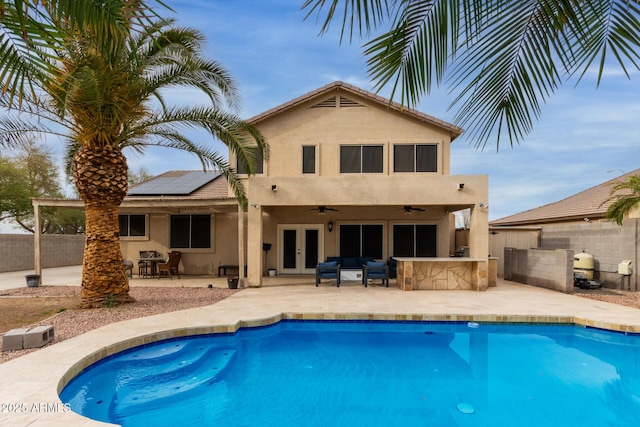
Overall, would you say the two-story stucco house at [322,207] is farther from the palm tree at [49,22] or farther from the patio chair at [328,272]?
the palm tree at [49,22]

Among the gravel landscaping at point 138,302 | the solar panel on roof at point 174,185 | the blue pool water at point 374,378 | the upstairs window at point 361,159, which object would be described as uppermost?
the upstairs window at point 361,159

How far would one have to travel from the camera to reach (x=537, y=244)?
15.9 metres

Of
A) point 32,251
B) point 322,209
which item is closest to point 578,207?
point 322,209

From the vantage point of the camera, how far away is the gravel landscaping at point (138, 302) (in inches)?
292

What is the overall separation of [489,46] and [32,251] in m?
25.0

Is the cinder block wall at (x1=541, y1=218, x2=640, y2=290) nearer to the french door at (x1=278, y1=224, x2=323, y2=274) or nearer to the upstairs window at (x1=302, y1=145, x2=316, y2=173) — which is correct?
the french door at (x1=278, y1=224, x2=323, y2=274)

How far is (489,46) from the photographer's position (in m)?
2.15

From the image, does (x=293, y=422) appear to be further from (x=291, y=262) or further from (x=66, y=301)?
(x=291, y=262)

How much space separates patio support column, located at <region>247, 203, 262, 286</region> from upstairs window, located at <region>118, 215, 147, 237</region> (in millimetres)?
7063

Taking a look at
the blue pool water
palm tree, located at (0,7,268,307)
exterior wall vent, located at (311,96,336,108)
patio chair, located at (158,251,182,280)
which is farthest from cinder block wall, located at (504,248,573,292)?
patio chair, located at (158,251,182,280)

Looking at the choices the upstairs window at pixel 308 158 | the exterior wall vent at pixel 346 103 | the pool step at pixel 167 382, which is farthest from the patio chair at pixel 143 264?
the exterior wall vent at pixel 346 103

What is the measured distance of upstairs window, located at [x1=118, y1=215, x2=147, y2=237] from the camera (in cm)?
1648

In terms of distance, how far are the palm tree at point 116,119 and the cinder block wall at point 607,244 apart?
13021 millimetres

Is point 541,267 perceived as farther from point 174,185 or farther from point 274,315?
point 174,185
